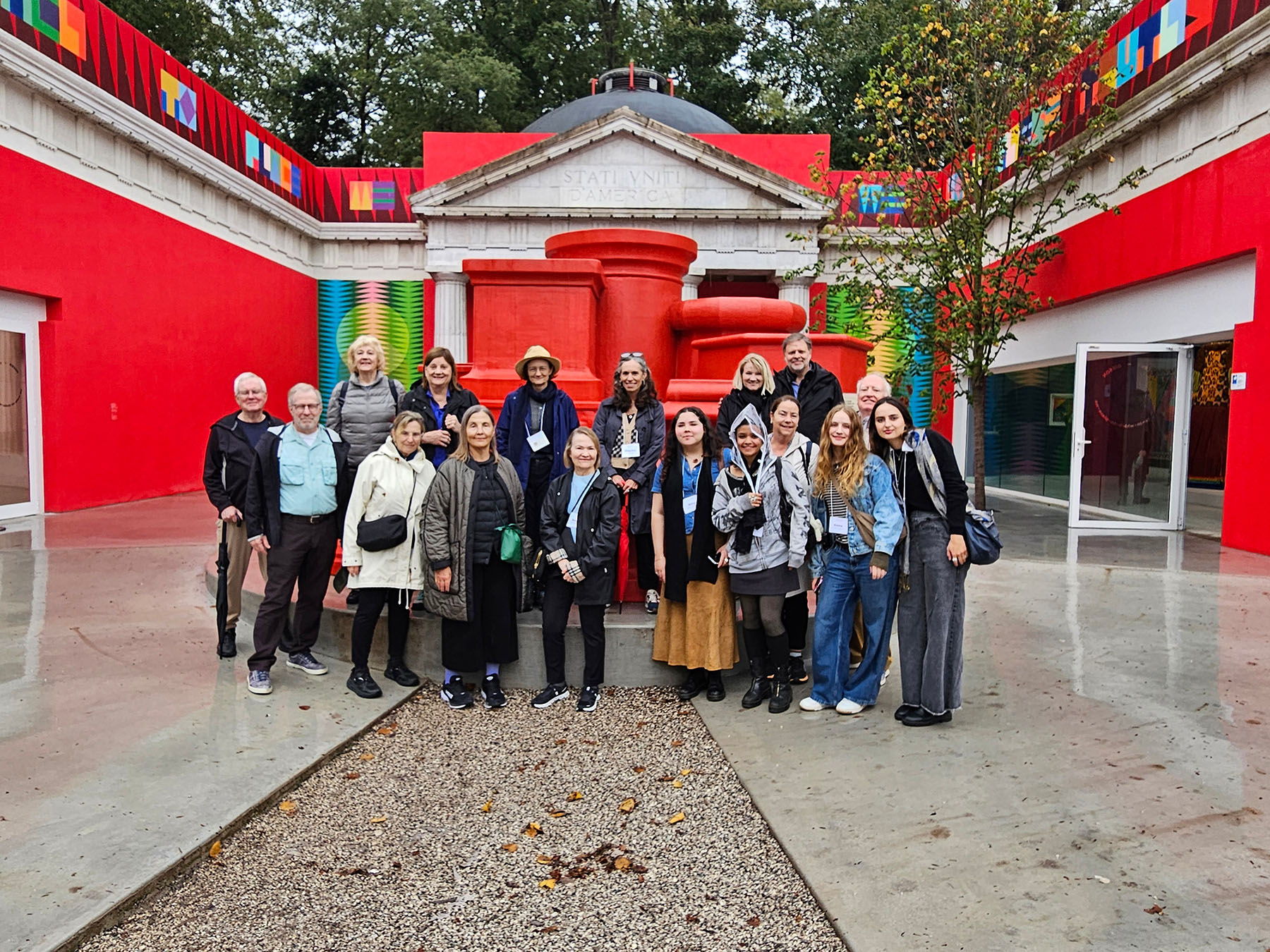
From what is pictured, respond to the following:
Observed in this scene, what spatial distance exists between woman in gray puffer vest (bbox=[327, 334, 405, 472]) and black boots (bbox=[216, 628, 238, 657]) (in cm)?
137

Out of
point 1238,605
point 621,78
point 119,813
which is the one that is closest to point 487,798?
point 119,813

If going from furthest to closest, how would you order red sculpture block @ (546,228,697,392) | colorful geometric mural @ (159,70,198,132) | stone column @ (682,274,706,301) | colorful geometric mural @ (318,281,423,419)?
colorful geometric mural @ (318,281,423,419) → stone column @ (682,274,706,301) → colorful geometric mural @ (159,70,198,132) → red sculpture block @ (546,228,697,392)

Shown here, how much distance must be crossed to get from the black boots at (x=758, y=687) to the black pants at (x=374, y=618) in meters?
1.93

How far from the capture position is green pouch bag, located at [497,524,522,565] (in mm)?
4906

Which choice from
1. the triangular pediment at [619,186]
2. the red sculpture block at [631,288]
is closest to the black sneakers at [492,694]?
the red sculpture block at [631,288]

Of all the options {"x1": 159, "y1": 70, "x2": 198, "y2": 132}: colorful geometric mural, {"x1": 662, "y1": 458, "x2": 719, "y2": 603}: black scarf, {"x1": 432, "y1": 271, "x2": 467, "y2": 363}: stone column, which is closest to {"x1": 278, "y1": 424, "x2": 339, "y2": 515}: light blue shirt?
{"x1": 662, "y1": 458, "x2": 719, "y2": 603}: black scarf

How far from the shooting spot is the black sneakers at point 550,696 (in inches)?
198

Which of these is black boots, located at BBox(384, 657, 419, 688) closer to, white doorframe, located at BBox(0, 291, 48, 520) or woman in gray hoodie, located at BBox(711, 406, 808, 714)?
woman in gray hoodie, located at BBox(711, 406, 808, 714)

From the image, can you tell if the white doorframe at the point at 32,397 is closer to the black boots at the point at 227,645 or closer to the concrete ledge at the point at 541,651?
the black boots at the point at 227,645

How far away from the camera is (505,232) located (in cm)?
2058

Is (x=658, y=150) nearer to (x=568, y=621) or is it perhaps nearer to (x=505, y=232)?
A: (x=505, y=232)

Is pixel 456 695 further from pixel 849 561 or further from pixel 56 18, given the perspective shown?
pixel 56 18

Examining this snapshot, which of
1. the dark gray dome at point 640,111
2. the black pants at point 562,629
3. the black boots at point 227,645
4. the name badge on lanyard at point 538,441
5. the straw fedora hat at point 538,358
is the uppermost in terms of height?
the dark gray dome at point 640,111

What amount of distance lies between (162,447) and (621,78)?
20.3 meters
